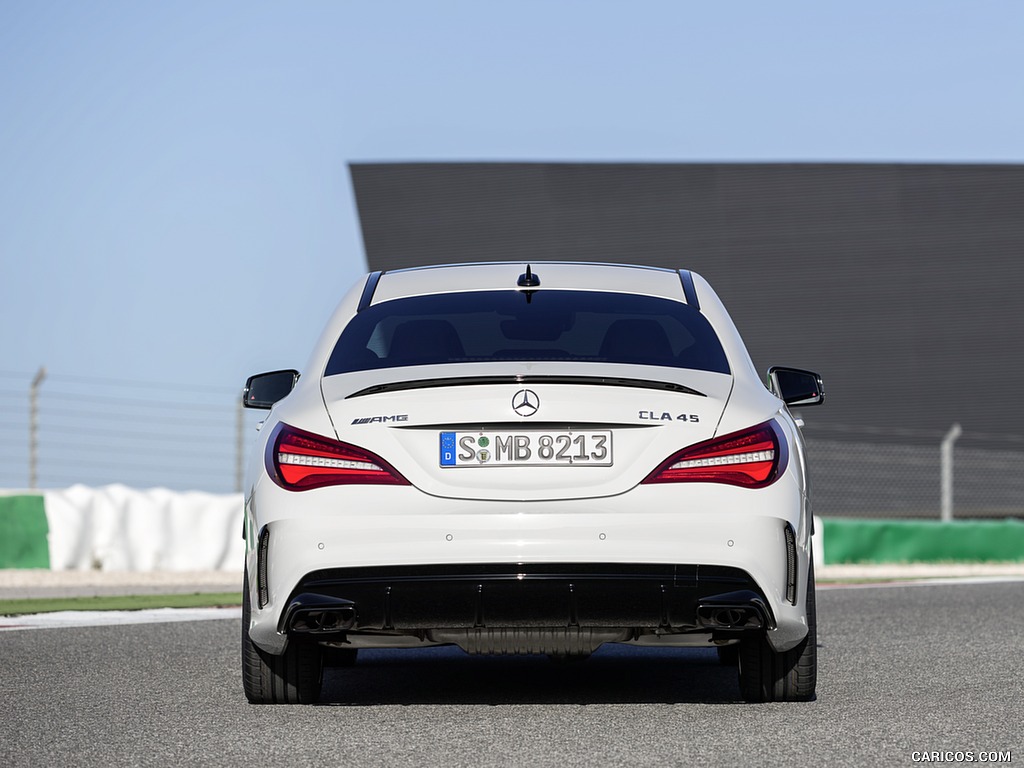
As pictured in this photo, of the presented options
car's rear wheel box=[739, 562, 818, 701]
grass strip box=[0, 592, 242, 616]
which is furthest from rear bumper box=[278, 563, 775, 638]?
grass strip box=[0, 592, 242, 616]

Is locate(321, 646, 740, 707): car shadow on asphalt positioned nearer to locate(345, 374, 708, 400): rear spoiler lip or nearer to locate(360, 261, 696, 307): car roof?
locate(345, 374, 708, 400): rear spoiler lip

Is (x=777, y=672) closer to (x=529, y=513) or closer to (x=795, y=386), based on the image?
(x=795, y=386)

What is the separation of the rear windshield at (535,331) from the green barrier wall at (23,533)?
365 inches

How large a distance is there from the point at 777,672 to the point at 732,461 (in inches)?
36.1

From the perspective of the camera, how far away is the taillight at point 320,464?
5066 millimetres

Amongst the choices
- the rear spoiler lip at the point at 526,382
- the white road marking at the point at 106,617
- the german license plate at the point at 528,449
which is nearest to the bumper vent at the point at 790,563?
the rear spoiler lip at the point at 526,382

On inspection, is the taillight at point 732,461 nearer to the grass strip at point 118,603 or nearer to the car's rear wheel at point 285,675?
the car's rear wheel at point 285,675

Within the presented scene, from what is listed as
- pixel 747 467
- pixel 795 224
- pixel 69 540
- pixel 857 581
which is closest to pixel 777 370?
pixel 747 467

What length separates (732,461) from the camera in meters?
5.10

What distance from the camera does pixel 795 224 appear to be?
94.4ft

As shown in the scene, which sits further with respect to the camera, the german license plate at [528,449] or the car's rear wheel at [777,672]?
the car's rear wheel at [777,672]

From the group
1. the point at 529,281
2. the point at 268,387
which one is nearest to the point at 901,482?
the point at 529,281

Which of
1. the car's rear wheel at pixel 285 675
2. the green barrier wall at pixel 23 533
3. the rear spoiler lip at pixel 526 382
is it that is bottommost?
the green barrier wall at pixel 23 533

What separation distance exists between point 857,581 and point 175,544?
6.30 m
